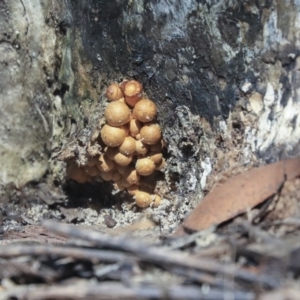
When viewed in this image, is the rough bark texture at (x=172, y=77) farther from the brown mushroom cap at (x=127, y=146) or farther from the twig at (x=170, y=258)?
the twig at (x=170, y=258)

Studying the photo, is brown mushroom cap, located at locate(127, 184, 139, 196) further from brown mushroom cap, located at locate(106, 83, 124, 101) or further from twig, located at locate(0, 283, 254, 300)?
twig, located at locate(0, 283, 254, 300)

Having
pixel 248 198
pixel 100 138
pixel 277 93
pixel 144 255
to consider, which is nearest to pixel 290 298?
pixel 144 255

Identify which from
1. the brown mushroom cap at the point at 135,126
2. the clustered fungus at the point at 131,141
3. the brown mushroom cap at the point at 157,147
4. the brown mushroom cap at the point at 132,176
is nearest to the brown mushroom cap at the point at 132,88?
the clustered fungus at the point at 131,141

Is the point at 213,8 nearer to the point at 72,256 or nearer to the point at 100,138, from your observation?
the point at 100,138

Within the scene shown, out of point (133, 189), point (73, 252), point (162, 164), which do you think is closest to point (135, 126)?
point (162, 164)

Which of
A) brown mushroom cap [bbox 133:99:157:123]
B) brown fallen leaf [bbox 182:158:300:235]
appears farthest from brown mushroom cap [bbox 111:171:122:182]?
brown fallen leaf [bbox 182:158:300:235]

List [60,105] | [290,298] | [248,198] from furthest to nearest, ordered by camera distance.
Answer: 1. [60,105]
2. [248,198]
3. [290,298]
